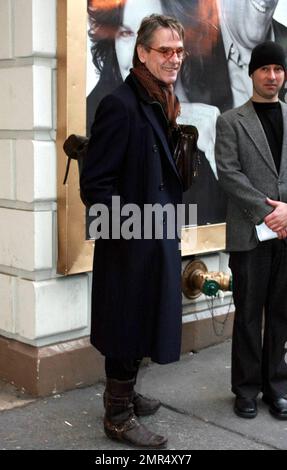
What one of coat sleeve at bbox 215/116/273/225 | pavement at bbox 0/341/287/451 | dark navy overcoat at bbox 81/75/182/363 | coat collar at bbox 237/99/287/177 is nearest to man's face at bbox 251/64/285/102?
coat collar at bbox 237/99/287/177

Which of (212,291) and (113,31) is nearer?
(113,31)

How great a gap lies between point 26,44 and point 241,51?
182 centimetres

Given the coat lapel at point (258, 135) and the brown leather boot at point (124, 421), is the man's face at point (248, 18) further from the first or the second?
the brown leather boot at point (124, 421)

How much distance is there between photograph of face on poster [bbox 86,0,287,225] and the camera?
413 cm

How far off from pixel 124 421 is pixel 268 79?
198 centimetres

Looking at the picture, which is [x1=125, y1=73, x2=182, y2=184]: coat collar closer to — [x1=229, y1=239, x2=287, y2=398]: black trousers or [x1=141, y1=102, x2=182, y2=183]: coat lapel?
[x1=141, y1=102, x2=182, y2=183]: coat lapel

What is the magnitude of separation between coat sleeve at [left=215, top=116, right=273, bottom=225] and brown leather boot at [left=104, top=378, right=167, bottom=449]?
1132 millimetres

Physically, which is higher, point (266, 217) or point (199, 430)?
point (266, 217)

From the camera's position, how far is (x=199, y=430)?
147 inches

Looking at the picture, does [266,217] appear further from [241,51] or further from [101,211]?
[241,51]

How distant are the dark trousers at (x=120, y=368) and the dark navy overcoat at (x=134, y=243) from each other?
3.7 inches

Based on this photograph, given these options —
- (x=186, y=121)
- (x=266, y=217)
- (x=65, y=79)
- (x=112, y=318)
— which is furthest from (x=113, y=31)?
(x=112, y=318)

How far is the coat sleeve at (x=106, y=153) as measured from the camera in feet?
10.3

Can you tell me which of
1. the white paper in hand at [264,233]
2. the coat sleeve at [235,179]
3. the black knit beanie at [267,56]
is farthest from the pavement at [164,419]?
the black knit beanie at [267,56]
